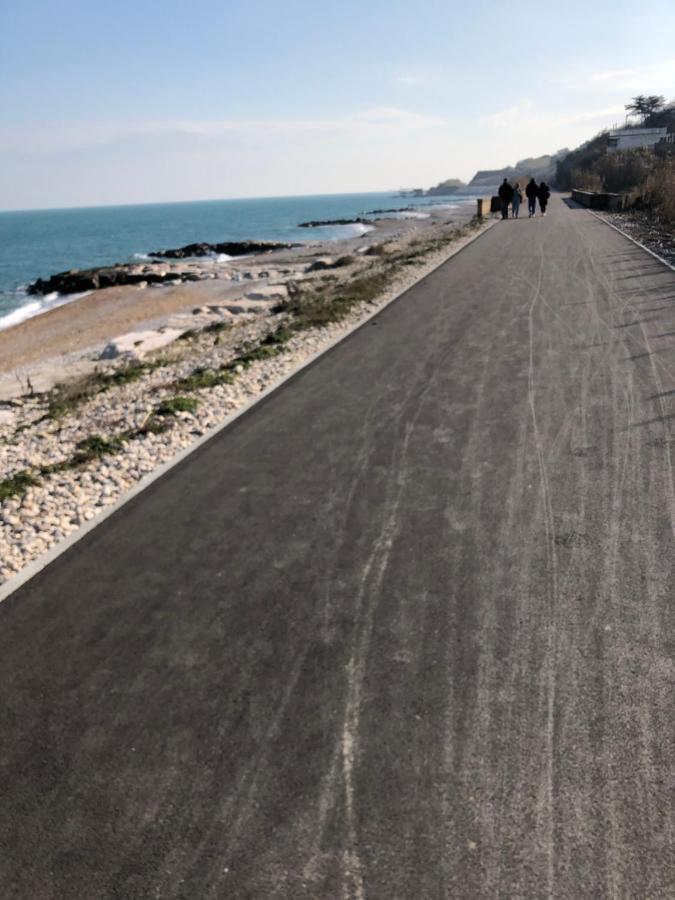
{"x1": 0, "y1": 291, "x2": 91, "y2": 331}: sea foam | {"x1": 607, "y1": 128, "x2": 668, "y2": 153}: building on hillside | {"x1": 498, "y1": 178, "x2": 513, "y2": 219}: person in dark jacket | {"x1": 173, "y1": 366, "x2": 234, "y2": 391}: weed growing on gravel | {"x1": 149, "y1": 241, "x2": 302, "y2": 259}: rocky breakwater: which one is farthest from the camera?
{"x1": 607, "y1": 128, "x2": 668, "y2": 153}: building on hillside

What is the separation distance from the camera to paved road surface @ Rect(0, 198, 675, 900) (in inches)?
118

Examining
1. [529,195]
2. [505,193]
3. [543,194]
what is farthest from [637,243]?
[505,193]

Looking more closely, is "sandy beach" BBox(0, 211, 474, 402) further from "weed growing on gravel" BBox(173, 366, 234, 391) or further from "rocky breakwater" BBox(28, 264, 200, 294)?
"weed growing on gravel" BBox(173, 366, 234, 391)

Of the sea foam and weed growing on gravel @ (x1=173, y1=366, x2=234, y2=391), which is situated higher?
the sea foam

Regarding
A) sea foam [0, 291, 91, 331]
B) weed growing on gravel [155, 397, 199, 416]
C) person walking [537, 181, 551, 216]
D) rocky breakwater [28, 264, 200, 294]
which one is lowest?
weed growing on gravel [155, 397, 199, 416]

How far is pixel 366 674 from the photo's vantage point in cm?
412

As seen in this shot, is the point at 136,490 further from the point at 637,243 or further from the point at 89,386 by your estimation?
the point at 637,243

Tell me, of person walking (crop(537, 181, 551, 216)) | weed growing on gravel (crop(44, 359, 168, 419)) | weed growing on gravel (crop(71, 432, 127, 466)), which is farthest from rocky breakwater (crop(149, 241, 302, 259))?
weed growing on gravel (crop(71, 432, 127, 466))

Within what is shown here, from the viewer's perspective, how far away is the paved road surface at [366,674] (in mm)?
3000

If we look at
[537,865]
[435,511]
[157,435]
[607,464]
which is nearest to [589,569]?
[435,511]

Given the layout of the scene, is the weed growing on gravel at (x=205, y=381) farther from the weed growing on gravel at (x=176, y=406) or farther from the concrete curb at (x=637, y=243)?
the concrete curb at (x=637, y=243)

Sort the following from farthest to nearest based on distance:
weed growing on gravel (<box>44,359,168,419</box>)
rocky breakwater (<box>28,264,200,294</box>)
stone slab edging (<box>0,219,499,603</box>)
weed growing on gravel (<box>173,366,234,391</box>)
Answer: rocky breakwater (<box>28,264,200,294</box>)
weed growing on gravel (<box>44,359,168,419</box>)
weed growing on gravel (<box>173,366,234,391</box>)
stone slab edging (<box>0,219,499,603</box>)

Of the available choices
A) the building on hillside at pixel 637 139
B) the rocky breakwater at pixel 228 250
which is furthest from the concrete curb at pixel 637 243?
the building on hillside at pixel 637 139

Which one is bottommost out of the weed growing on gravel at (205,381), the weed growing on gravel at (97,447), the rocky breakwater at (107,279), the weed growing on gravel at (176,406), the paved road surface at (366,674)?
the paved road surface at (366,674)
